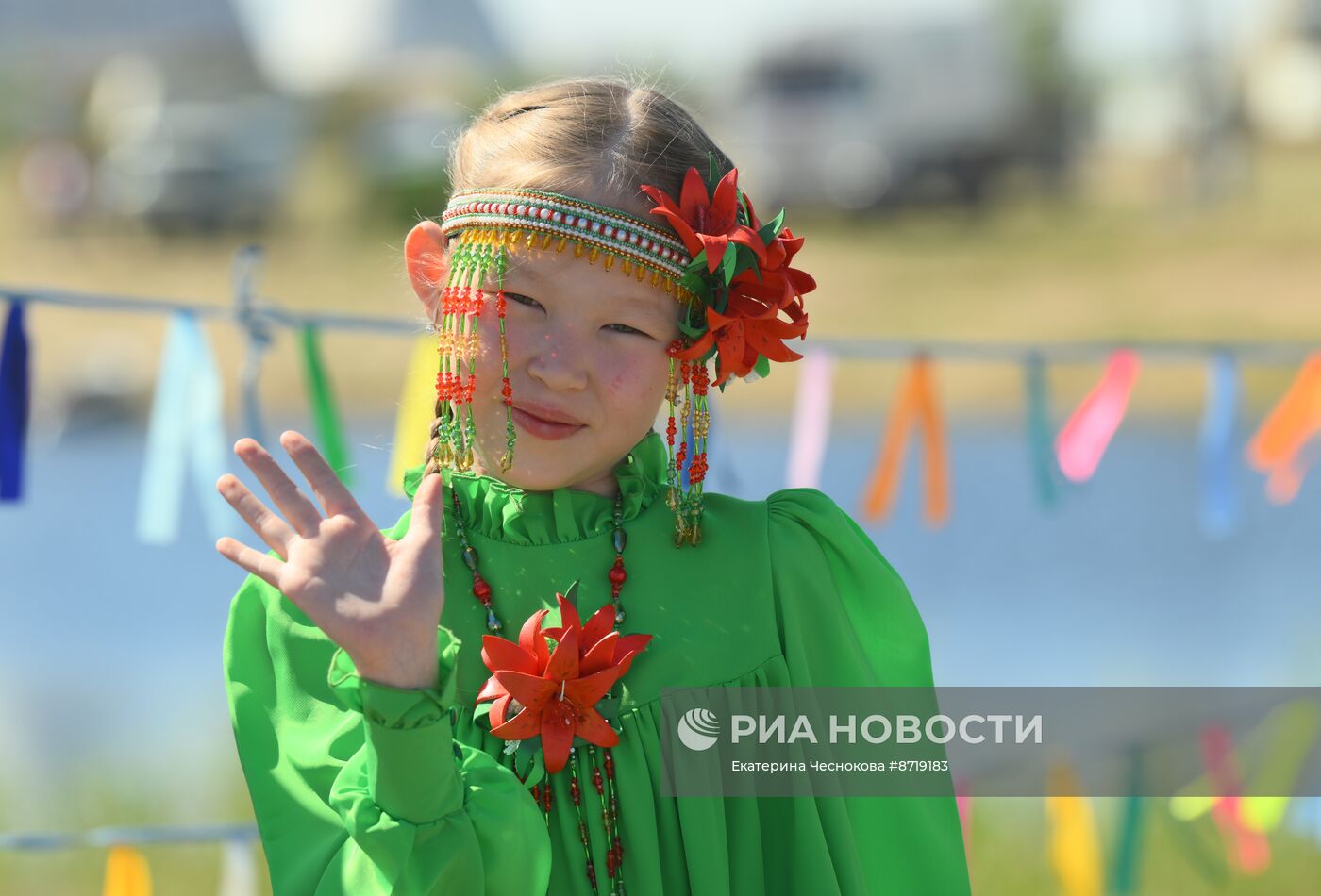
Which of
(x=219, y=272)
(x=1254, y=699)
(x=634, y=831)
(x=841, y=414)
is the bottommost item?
(x=634, y=831)

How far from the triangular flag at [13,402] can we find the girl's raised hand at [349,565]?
1597 mm

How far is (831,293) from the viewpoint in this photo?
65.7 ft

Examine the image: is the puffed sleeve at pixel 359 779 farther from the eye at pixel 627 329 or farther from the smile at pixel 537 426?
the eye at pixel 627 329

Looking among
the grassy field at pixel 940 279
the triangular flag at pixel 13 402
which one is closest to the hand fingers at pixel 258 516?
the triangular flag at pixel 13 402

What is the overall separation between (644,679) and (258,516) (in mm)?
521

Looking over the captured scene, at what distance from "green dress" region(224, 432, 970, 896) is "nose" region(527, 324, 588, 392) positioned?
172 millimetres

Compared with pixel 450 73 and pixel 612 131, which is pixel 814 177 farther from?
pixel 612 131

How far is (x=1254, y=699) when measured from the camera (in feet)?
14.0

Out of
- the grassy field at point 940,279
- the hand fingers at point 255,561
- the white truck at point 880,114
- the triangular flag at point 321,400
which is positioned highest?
the white truck at point 880,114

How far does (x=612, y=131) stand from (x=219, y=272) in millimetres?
20615

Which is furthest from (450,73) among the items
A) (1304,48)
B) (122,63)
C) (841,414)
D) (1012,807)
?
(1012,807)

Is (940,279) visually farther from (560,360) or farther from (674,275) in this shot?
(560,360)

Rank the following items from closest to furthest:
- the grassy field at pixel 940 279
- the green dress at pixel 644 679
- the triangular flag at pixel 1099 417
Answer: the green dress at pixel 644 679 < the triangular flag at pixel 1099 417 < the grassy field at pixel 940 279

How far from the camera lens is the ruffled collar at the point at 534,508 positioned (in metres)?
2.18
